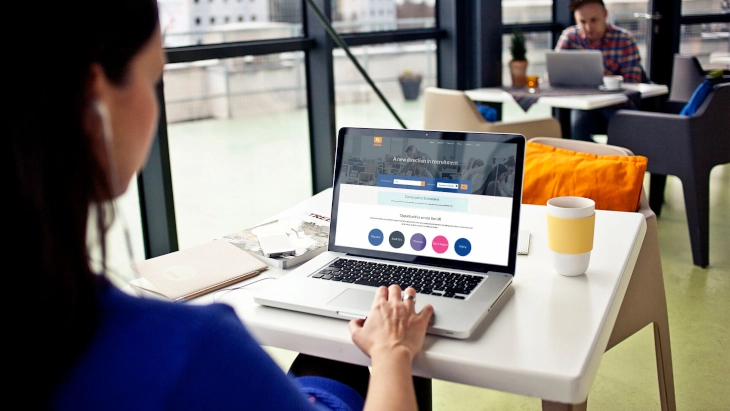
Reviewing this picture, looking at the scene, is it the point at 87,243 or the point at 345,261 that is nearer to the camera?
the point at 87,243

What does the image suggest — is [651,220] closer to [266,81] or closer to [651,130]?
[651,130]

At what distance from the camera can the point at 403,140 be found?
4.68 feet

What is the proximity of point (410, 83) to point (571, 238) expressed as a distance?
374 cm

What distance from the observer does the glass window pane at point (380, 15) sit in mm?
4141

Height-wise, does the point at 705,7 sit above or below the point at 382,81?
above

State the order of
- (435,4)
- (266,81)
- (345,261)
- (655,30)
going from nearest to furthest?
(345,261), (266,81), (435,4), (655,30)

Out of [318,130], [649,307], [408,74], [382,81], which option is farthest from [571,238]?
[408,74]

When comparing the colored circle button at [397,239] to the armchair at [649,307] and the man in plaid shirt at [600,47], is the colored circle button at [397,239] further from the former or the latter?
the man in plaid shirt at [600,47]

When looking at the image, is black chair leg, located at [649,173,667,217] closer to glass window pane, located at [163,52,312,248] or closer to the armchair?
glass window pane, located at [163,52,312,248]

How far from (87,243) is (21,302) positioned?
0.07m

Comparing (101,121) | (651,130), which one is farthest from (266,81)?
(101,121)

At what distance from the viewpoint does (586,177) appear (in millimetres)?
2086

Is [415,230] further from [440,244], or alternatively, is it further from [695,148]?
[695,148]

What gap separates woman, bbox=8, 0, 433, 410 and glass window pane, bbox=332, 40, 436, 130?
3.41m
